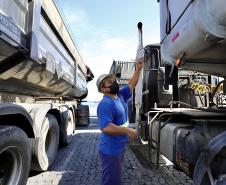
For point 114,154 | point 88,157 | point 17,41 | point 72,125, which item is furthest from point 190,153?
point 72,125

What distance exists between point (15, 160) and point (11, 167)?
0.26ft

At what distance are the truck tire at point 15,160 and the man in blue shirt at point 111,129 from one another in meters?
0.79

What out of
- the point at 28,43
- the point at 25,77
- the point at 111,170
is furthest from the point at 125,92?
the point at 25,77

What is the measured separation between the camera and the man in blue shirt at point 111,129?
2.83 m

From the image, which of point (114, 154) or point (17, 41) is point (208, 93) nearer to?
point (114, 154)

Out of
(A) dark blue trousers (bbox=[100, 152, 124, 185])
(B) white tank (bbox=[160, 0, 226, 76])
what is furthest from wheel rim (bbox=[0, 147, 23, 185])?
(B) white tank (bbox=[160, 0, 226, 76])

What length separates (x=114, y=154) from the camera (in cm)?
290

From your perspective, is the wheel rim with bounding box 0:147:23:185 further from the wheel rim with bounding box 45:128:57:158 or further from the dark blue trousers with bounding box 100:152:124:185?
the wheel rim with bounding box 45:128:57:158

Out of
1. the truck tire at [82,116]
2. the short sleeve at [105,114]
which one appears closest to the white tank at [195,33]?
Result: the short sleeve at [105,114]

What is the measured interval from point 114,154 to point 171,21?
1350mm

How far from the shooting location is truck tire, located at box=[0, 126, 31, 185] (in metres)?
2.97

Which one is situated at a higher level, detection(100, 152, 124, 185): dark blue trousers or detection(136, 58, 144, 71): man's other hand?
detection(136, 58, 144, 71): man's other hand

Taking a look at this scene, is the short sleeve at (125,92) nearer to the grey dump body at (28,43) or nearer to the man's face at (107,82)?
the man's face at (107,82)

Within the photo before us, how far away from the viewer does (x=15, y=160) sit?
10.4 ft
